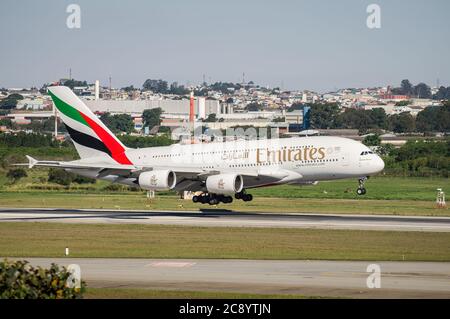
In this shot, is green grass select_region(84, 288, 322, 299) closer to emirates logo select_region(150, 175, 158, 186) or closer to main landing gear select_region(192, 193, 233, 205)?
emirates logo select_region(150, 175, 158, 186)

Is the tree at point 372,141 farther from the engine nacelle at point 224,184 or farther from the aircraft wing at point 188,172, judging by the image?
the engine nacelle at point 224,184

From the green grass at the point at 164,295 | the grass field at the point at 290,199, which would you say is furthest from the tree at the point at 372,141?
the green grass at the point at 164,295

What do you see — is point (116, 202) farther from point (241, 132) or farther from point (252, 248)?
point (241, 132)

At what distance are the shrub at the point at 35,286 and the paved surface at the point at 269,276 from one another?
7.72 meters

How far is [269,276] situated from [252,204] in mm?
42137

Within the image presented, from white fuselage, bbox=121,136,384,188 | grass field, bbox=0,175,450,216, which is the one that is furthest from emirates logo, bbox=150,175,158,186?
grass field, bbox=0,175,450,216

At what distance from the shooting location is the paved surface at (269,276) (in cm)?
3312

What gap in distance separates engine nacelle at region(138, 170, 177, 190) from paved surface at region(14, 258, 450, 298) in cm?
2492

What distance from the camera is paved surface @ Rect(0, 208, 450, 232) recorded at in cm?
5947

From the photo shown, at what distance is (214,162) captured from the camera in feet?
236

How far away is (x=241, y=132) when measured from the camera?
18600 centimetres

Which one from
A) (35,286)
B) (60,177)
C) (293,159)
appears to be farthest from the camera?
(60,177)

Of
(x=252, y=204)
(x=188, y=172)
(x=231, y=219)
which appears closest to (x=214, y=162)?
(x=188, y=172)

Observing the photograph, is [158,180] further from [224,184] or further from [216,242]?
[216,242]
